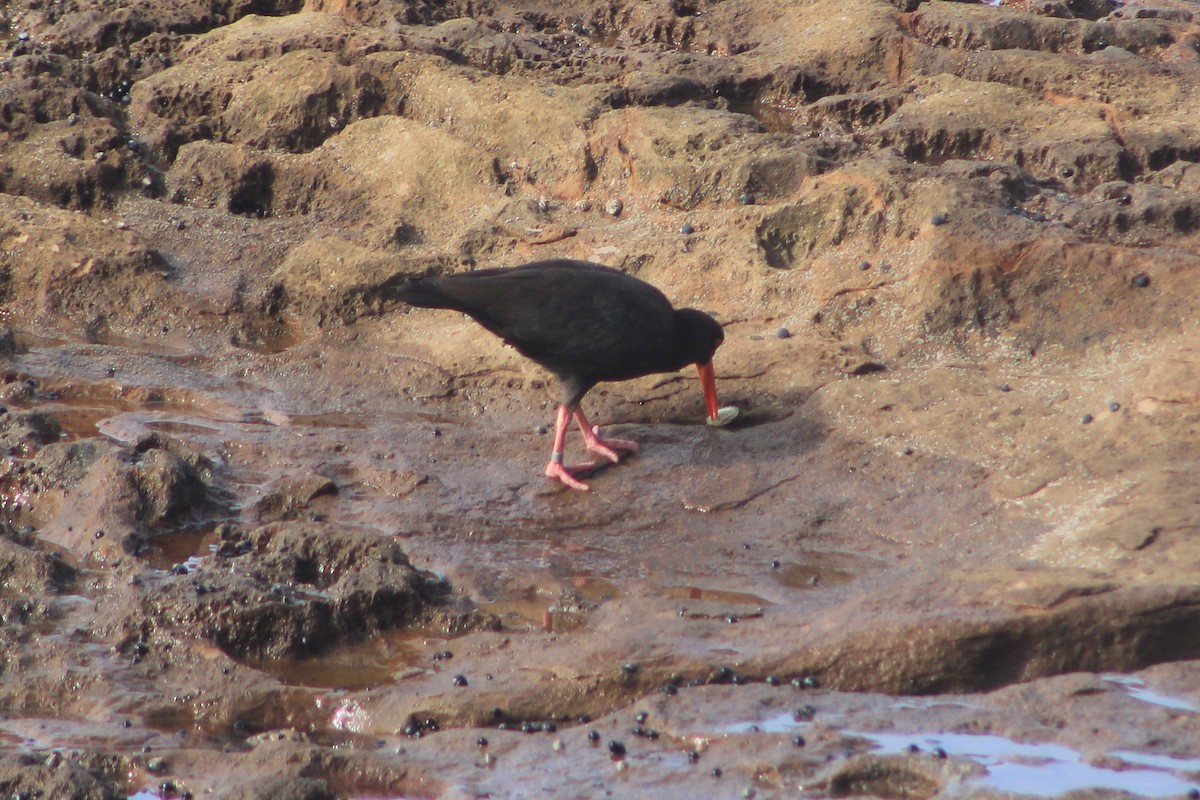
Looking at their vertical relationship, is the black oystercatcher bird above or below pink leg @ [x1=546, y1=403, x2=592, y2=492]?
above

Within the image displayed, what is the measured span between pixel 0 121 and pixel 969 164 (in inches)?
233

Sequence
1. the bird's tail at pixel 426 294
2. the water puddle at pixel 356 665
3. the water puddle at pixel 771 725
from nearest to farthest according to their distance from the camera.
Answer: the water puddle at pixel 771 725 → the water puddle at pixel 356 665 → the bird's tail at pixel 426 294

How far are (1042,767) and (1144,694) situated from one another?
0.60 m

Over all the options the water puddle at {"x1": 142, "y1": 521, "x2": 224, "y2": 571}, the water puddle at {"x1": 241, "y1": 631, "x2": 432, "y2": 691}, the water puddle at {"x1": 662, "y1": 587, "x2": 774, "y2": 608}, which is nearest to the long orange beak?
the water puddle at {"x1": 662, "y1": 587, "x2": 774, "y2": 608}

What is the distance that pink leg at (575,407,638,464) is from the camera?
6.27 m

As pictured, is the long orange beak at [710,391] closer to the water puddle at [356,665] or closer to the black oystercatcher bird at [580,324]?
the black oystercatcher bird at [580,324]

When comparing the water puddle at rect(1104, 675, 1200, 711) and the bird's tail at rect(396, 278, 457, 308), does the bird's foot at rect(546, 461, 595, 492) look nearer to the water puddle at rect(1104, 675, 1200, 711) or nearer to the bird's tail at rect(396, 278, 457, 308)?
the bird's tail at rect(396, 278, 457, 308)

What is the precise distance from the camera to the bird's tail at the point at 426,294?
6336 millimetres

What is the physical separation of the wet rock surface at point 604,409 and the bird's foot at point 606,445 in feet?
0.29

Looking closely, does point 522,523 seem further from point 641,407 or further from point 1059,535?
point 1059,535

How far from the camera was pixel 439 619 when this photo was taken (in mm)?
4918

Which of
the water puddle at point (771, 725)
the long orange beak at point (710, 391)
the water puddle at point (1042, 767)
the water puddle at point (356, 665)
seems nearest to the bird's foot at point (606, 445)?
the long orange beak at point (710, 391)

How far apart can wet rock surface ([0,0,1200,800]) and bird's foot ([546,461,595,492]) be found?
0.17ft

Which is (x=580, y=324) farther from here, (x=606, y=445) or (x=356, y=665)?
(x=356, y=665)
